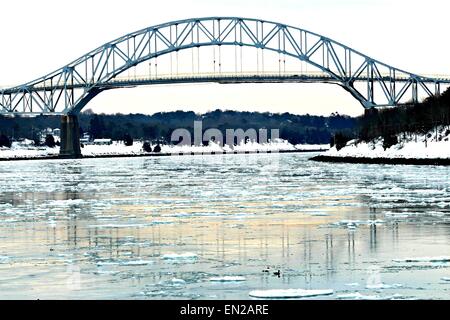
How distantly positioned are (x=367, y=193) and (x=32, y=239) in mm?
13661

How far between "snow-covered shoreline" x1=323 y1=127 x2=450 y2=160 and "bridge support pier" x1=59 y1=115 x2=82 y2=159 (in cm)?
5145

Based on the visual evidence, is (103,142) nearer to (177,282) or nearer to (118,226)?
(118,226)

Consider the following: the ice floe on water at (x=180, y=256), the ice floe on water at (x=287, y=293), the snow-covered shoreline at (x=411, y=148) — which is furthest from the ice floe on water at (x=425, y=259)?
the snow-covered shoreline at (x=411, y=148)

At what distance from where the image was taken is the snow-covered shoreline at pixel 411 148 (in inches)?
2422

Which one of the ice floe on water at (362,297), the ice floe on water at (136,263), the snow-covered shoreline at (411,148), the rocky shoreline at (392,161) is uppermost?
the snow-covered shoreline at (411,148)

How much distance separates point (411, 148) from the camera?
6788cm

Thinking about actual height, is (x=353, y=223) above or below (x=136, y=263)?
above

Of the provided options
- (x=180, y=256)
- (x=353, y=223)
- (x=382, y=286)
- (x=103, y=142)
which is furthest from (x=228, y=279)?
(x=103, y=142)

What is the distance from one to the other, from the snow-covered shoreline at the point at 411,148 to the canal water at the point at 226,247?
35.3 metres

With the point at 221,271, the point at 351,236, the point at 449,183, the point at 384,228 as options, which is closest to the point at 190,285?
the point at 221,271

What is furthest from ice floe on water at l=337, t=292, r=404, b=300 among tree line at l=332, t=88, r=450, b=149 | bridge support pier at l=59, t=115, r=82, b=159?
bridge support pier at l=59, t=115, r=82, b=159

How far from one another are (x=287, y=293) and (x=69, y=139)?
11926 cm

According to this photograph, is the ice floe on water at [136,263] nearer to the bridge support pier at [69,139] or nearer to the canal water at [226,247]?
the canal water at [226,247]

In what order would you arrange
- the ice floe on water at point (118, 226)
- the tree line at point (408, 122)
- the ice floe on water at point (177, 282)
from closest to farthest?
1. the ice floe on water at point (177, 282)
2. the ice floe on water at point (118, 226)
3. the tree line at point (408, 122)
